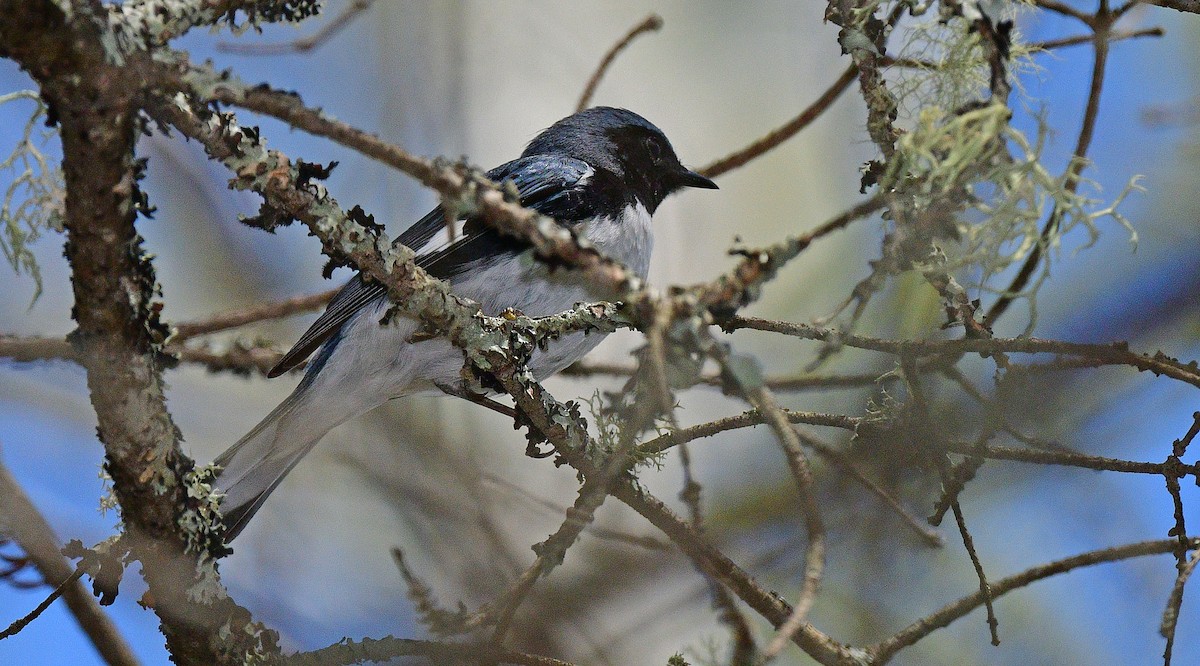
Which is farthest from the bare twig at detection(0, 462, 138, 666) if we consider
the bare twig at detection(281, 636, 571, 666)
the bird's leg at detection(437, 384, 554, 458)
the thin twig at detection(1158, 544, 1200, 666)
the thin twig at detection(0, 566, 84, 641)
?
the thin twig at detection(1158, 544, 1200, 666)

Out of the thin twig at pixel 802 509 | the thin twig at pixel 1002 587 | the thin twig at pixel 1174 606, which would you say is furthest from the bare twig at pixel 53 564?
the thin twig at pixel 1174 606

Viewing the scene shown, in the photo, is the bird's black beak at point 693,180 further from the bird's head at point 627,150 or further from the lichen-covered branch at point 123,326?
the lichen-covered branch at point 123,326

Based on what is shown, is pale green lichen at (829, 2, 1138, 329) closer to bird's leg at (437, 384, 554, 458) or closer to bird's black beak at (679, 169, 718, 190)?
bird's leg at (437, 384, 554, 458)

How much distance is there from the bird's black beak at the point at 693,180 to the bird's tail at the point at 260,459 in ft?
5.51

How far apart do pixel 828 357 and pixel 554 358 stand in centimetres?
185

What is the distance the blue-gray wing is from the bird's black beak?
1.71ft

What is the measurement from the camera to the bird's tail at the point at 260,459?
3.03m

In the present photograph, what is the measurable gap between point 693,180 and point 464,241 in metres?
1.14

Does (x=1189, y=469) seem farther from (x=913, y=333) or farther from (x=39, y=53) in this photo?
(x=39, y=53)

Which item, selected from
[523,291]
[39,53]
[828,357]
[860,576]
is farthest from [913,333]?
[39,53]

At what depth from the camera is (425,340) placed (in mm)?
2885

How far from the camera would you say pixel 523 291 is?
307 centimetres

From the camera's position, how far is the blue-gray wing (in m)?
3.08

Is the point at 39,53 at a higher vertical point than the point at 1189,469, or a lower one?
higher
